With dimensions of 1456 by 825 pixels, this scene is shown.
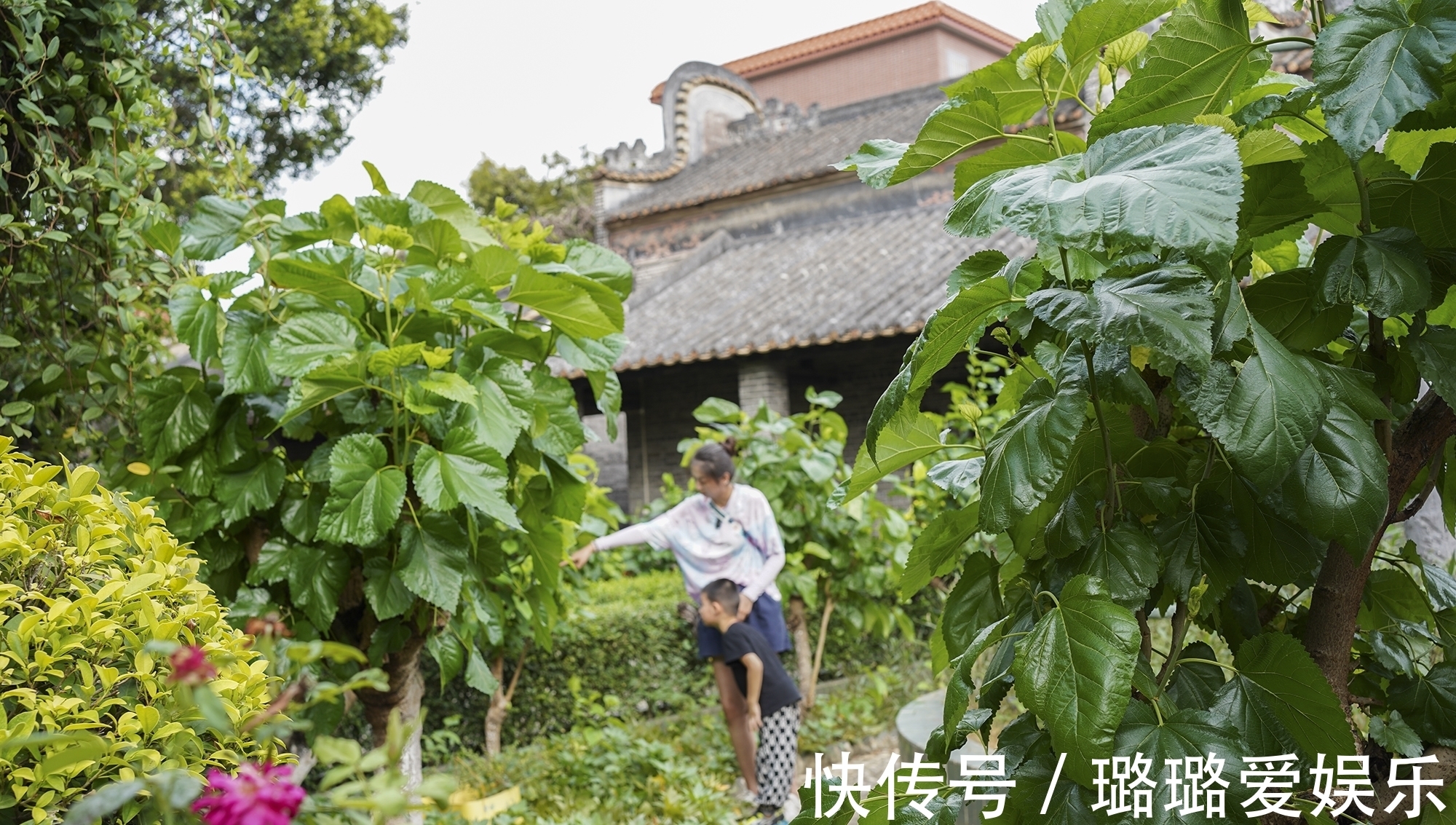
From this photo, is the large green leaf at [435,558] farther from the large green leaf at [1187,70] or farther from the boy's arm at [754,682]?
the boy's arm at [754,682]

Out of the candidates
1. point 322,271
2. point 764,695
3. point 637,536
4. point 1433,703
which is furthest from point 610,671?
point 1433,703

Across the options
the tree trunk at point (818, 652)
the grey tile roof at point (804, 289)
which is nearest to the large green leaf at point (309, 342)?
the tree trunk at point (818, 652)

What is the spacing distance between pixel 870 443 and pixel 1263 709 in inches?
20.7

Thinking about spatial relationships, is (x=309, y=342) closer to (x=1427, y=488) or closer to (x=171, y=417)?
(x=171, y=417)

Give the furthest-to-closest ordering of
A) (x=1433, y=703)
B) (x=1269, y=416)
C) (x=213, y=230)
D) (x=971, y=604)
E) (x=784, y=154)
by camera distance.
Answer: (x=784, y=154), (x=213, y=230), (x=971, y=604), (x=1433, y=703), (x=1269, y=416)

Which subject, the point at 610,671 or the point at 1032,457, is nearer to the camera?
the point at 1032,457

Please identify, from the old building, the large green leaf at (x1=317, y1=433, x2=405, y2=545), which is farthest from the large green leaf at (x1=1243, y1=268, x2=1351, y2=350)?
the old building

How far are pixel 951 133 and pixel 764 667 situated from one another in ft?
12.6

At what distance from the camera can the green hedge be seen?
562 centimetres

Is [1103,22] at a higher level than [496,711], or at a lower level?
higher

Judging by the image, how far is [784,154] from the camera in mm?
16578

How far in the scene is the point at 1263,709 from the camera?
1254 millimetres

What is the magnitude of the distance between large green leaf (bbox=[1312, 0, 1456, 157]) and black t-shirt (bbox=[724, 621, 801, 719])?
158 inches

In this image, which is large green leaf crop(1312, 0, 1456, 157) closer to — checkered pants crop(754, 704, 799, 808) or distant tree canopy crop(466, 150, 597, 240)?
checkered pants crop(754, 704, 799, 808)
